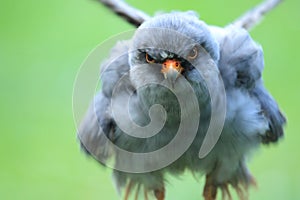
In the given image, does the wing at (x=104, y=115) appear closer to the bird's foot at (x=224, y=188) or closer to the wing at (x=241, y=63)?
the wing at (x=241, y=63)

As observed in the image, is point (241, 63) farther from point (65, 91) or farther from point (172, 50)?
point (65, 91)

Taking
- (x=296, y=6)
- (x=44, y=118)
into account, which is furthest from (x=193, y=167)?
(x=296, y=6)

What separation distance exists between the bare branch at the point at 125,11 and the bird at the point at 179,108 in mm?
159

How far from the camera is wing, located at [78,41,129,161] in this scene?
4949 mm

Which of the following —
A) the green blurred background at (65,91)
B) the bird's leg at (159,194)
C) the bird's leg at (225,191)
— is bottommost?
the bird's leg at (225,191)

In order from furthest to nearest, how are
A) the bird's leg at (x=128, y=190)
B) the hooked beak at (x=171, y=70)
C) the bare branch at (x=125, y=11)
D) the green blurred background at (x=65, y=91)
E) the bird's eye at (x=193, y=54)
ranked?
the green blurred background at (x=65, y=91), the bird's leg at (x=128, y=190), the bare branch at (x=125, y=11), the bird's eye at (x=193, y=54), the hooked beak at (x=171, y=70)

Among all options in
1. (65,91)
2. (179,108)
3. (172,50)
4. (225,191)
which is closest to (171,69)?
(172,50)

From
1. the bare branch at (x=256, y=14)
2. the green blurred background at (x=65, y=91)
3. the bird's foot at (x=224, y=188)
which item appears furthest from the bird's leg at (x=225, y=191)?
the bare branch at (x=256, y=14)

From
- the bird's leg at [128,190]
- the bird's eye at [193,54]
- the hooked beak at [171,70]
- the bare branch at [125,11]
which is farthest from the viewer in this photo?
the bird's leg at [128,190]

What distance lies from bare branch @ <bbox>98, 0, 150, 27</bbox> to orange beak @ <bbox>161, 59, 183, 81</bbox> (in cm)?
71

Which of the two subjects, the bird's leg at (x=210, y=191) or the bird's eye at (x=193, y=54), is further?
the bird's leg at (x=210, y=191)

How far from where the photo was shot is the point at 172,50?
439cm

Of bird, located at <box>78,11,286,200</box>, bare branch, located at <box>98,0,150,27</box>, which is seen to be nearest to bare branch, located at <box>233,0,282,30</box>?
bird, located at <box>78,11,286,200</box>

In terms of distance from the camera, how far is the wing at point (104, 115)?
4.95 m
